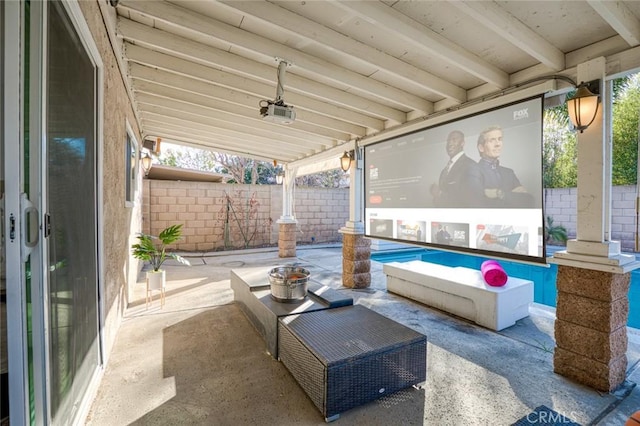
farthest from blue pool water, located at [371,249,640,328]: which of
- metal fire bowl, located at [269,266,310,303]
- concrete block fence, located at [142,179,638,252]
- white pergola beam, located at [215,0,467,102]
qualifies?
concrete block fence, located at [142,179,638,252]

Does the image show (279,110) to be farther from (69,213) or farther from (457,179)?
(457,179)

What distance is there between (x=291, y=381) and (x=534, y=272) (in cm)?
711

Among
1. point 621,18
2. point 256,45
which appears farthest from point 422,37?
point 256,45

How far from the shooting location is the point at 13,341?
3.42ft

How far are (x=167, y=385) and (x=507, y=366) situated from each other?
2.79m

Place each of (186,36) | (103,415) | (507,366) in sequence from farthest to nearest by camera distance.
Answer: (186,36)
(507,366)
(103,415)

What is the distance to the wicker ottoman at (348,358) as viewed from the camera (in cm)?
185

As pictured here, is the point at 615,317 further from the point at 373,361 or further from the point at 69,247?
the point at 69,247

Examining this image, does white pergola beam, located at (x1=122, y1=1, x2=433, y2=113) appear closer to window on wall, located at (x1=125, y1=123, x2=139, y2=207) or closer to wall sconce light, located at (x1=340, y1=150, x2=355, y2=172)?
wall sconce light, located at (x1=340, y1=150, x2=355, y2=172)

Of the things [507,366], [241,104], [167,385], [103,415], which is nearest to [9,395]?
[103,415]

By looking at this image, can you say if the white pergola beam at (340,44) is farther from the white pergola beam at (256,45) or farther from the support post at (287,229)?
the support post at (287,229)

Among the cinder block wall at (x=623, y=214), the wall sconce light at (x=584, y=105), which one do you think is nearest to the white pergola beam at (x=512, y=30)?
the wall sconce light at (x=584, y=105)

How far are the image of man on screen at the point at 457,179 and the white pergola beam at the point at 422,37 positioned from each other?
752 millimetres

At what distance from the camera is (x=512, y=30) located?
215 centimetres
